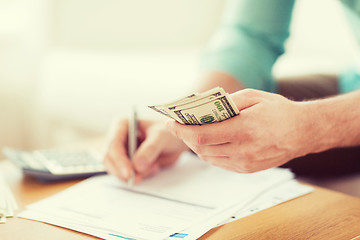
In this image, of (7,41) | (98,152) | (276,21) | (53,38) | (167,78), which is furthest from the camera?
(53,38)

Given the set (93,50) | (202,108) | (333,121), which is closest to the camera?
(202,108)

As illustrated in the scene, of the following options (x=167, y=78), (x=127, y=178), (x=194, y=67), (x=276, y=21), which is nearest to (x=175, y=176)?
(x=127, y=178)

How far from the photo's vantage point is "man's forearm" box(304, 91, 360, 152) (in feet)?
1.86

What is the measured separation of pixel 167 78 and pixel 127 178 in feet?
2.57

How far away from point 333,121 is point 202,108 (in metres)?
0.21

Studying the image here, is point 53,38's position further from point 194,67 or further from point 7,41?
point 194,67

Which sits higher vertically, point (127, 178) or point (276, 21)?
point (276, 21)

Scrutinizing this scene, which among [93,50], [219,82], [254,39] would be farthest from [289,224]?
[93,50]

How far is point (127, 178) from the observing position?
682mm

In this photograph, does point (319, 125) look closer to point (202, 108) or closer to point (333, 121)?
point (333, 121)

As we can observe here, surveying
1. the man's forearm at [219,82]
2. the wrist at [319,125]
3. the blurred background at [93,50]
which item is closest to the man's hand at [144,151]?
the man's forearm at [219,82]

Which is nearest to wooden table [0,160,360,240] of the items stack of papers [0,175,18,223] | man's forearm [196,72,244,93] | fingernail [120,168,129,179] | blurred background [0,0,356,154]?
stack of papers [0,175,18,223]

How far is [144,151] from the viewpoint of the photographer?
699 mm

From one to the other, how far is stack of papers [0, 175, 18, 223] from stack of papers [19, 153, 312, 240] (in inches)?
0.9
